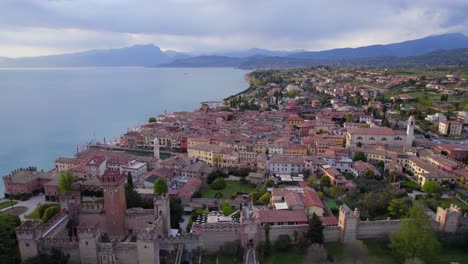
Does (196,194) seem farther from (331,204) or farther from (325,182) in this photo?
(325,182)

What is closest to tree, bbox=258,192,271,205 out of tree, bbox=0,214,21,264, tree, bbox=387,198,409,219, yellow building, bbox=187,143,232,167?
tree, bbox=387,198,409,219

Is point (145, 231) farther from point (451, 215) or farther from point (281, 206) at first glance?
point (451, 215)

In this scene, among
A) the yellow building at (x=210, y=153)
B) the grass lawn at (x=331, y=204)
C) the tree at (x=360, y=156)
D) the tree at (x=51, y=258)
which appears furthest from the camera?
the tree at (x=360, y=156)

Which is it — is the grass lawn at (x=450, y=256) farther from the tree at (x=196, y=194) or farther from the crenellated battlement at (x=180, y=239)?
the tree at (x=196, y=194)

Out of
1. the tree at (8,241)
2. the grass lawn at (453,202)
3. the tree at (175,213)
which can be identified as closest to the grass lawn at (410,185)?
the grass lawn at (453,202)

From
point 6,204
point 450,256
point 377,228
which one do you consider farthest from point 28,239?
point 450,256

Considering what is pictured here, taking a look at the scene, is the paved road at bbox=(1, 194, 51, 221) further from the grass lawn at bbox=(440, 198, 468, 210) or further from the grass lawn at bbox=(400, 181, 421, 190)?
the grass lawn at bbox=(440, 198, 468, 210)

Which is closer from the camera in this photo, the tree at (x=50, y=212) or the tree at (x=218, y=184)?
the tree at (x=50, y=212)
